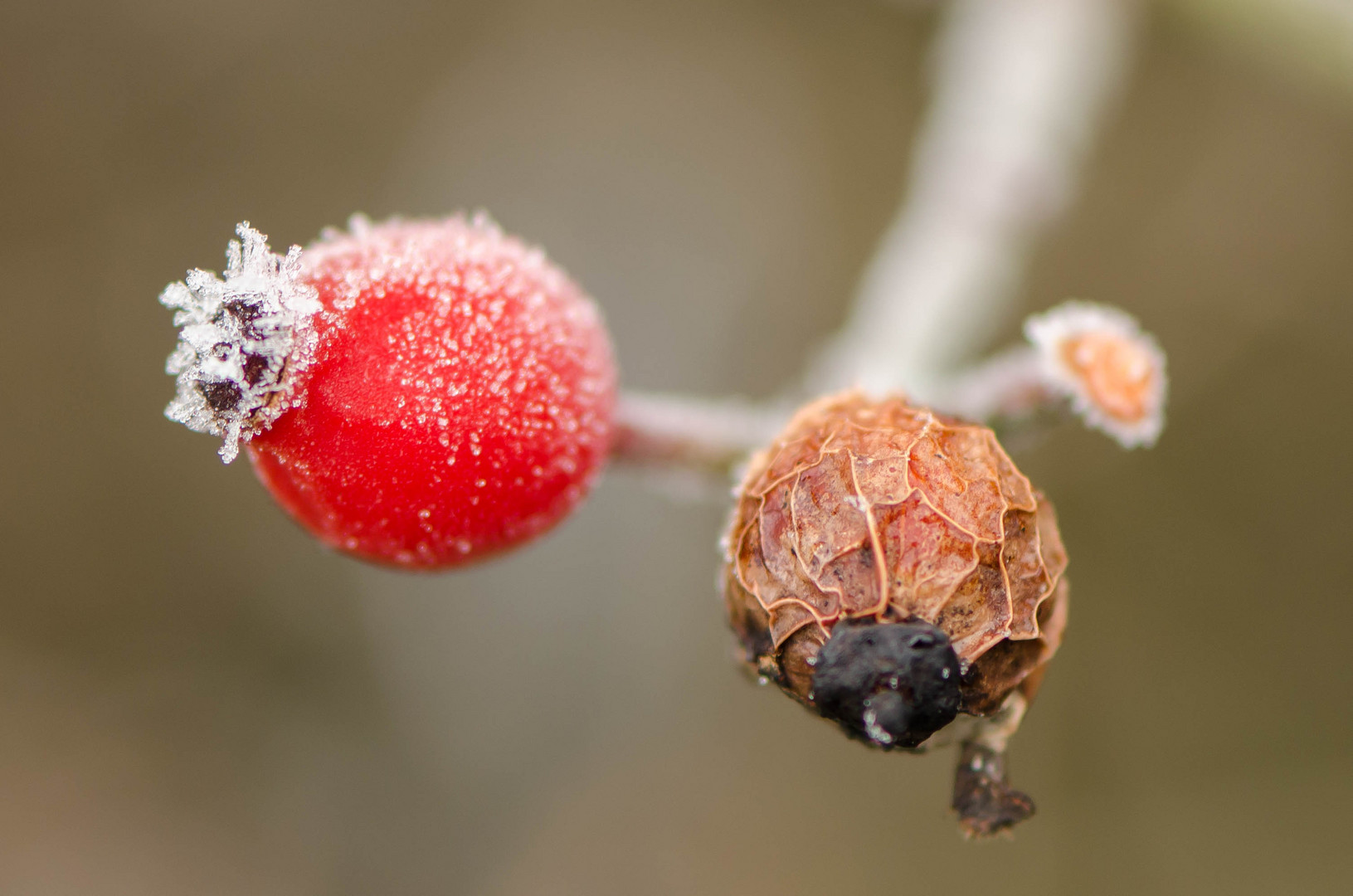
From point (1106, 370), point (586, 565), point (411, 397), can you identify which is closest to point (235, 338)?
point (411, 397)

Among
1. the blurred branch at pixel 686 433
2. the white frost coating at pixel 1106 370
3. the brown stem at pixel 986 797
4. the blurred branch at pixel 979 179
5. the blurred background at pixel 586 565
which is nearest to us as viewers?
the brown stem at pixel 986 797

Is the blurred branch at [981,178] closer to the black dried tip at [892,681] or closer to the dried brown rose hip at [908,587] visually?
the dried brown rose hip at [908,587]

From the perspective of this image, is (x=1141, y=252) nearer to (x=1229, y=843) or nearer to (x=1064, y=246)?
(x=1064, y=246)

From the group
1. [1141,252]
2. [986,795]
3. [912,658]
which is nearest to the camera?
[912,658]

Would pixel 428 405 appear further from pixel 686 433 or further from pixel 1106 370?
pixel 1106 370

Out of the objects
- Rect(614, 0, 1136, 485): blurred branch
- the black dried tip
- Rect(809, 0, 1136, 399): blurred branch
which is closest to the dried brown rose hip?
the black dried tip

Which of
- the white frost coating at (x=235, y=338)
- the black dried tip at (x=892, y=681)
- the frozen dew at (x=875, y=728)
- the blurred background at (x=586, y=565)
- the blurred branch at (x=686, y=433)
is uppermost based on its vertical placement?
the blurred background at (x=586, y=565)

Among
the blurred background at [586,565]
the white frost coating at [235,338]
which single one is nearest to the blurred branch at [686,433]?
the white frost coating at [235,338]

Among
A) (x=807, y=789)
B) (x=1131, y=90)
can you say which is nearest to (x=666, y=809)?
(x=807, y=789)
